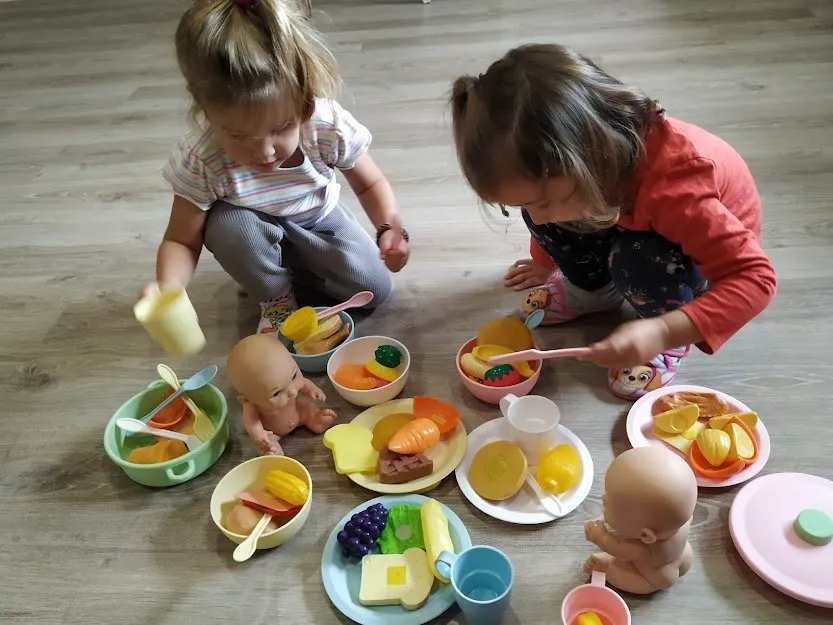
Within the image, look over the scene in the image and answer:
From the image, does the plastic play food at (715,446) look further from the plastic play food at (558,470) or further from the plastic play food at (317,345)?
the plastic play food at (317,345)

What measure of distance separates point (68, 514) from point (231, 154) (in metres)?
0.54

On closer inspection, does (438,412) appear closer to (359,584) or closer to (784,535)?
(359,584)

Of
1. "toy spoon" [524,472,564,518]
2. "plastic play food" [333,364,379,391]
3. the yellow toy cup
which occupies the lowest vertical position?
"toy spoon" [524,472,564,518]

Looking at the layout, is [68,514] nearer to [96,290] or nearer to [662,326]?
[96,290]

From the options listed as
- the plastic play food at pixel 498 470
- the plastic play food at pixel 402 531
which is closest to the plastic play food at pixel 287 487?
the plastic play food at pixel 402 531

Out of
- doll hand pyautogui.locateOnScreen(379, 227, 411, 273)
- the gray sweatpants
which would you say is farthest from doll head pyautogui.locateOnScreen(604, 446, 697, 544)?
the gray sweatpants

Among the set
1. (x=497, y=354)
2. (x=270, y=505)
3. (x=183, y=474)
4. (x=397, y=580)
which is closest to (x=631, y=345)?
(x=497, y=354)

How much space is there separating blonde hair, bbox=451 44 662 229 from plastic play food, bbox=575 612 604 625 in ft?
1.44

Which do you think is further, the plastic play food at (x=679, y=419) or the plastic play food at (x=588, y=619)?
the plastic play food at (x=679, y=419)

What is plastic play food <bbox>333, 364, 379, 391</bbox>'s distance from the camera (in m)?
1.01

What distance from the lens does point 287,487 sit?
841 mm

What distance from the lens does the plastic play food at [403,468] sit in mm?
869

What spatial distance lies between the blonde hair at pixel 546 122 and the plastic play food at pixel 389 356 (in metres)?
0.36

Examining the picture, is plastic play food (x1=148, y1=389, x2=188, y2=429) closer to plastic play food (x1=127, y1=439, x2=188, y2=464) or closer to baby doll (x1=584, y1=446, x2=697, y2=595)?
plastic play food (x1=127, y1=439, x2=188, y2=464)
